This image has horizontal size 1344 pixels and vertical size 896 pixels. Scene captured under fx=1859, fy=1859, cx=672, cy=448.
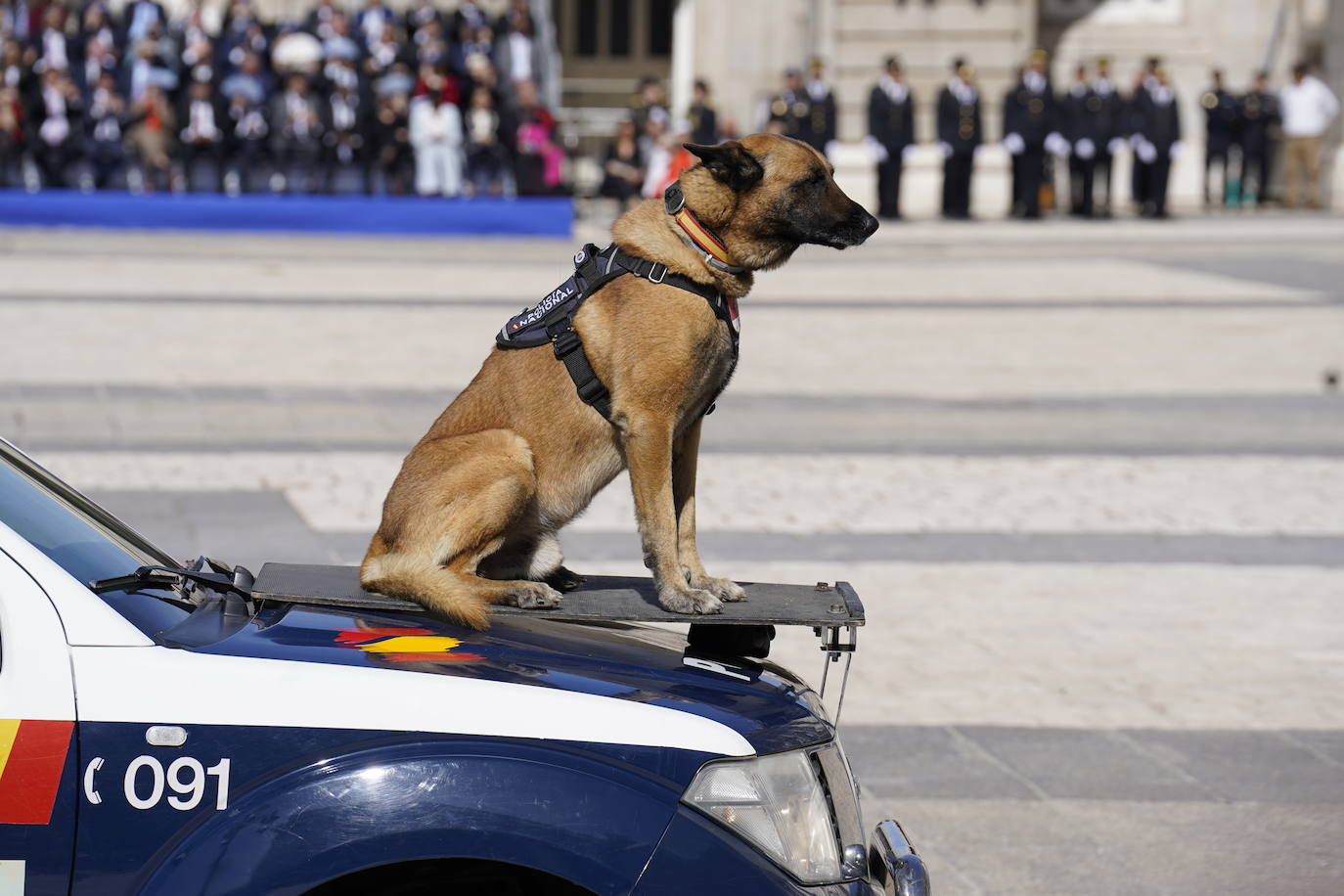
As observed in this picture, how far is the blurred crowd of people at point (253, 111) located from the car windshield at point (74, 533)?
2264 cm

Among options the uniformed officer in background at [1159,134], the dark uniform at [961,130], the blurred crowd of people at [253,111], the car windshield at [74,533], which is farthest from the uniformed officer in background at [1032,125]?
the car windshield at [74,533]

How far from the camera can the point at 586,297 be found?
4.21 m

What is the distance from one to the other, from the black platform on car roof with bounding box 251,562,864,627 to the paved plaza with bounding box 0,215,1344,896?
54.3 inches

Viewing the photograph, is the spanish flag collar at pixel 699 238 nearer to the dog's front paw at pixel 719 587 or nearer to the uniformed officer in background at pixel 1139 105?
the dog's front paw at pixel 719 587

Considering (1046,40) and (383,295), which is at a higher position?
(1046,40)

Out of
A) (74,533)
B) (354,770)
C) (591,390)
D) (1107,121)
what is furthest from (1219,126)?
(354,770)

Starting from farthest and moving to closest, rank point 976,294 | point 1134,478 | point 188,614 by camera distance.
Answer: point 976,294, point 1134,478, point 188,614

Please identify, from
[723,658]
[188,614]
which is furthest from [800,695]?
[188,614]

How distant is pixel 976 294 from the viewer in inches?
755

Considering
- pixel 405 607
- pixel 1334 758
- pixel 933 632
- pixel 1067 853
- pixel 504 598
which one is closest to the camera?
pixel 405 607

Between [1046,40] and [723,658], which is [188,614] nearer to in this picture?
[723,658]

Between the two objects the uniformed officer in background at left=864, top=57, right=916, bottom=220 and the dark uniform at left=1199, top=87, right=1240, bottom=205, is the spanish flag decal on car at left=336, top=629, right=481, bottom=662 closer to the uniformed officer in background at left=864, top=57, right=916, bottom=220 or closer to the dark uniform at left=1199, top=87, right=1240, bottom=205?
the uniformed officer in background at left=864, top=57, right=916, bottom=220

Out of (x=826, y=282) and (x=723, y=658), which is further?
(x=826, y=282)

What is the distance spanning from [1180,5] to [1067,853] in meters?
33.0
